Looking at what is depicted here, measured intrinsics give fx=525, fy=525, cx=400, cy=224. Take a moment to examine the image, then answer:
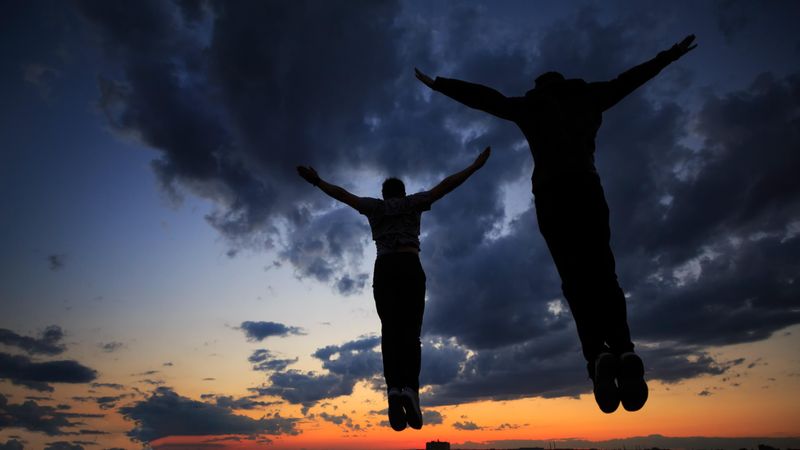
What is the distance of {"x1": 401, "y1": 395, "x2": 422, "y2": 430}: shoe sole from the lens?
6.58 metres

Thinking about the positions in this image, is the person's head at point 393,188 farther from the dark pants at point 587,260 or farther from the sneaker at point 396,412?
the dark pants at point 587,260

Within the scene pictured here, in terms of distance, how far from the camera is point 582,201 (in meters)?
4.88

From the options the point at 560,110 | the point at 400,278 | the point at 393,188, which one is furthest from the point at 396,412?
the point at 560,110

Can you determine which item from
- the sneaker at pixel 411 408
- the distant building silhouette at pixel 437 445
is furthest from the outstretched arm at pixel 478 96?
the distant building silhouette at pixel 437 445

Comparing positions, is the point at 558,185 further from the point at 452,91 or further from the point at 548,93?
the point at 452,91

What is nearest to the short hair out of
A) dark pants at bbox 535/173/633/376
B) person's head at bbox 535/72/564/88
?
person's head at bbox 535/72/564/88

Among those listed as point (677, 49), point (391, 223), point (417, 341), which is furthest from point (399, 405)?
point (677, 49)

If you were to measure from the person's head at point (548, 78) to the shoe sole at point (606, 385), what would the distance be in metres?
2.94

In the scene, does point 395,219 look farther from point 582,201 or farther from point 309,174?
point 582,201

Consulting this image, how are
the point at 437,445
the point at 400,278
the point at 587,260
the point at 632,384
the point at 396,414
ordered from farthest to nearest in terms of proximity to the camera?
1. the point at 437,445
2. the point at 400,278
3. the point at 396,414
4. the point at 587,260
5. the point at 632,384

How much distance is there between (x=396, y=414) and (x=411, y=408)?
20 cm

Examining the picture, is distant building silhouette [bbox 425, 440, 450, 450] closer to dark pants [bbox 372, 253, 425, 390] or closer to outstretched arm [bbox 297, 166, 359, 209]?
dark pants [bbox 372, 253, 425, 390]

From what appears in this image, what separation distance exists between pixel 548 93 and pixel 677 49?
1535 millimetres

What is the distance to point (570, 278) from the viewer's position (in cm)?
496
